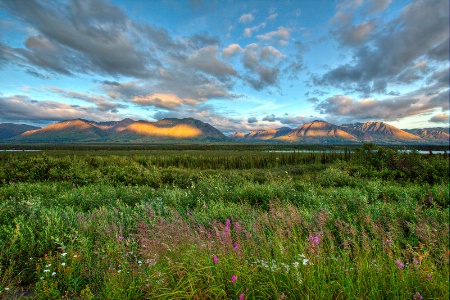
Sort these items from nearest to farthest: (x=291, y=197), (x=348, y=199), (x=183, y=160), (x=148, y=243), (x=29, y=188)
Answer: (x=148, y=243) → (x=348, y=199) → (x=291, y=197) → (x=29, y=188) → (x=183, y=160)

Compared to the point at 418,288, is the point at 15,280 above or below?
below

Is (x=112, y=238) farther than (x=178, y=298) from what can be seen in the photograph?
Yes

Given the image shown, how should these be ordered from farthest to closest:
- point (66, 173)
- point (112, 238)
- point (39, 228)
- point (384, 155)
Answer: point (384, 155) → point (66, 173) → point (39, 228) → point (112, 238)

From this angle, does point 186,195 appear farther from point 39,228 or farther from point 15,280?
point 15,280

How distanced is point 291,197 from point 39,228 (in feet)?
28.3

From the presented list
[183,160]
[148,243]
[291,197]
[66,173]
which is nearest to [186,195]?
[291,197]

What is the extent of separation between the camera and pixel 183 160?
44062 millimetres

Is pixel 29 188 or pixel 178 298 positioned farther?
pixel 29 188

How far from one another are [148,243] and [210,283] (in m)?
1.32

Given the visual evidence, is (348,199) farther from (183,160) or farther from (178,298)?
(183,160)

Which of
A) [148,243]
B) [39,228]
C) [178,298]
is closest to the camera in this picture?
[178,298]

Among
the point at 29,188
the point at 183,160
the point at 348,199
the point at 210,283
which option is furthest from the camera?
the point at 183,160

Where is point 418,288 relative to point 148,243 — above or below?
below

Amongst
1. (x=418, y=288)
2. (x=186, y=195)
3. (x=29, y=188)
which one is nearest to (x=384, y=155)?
(x=186, y=195)
